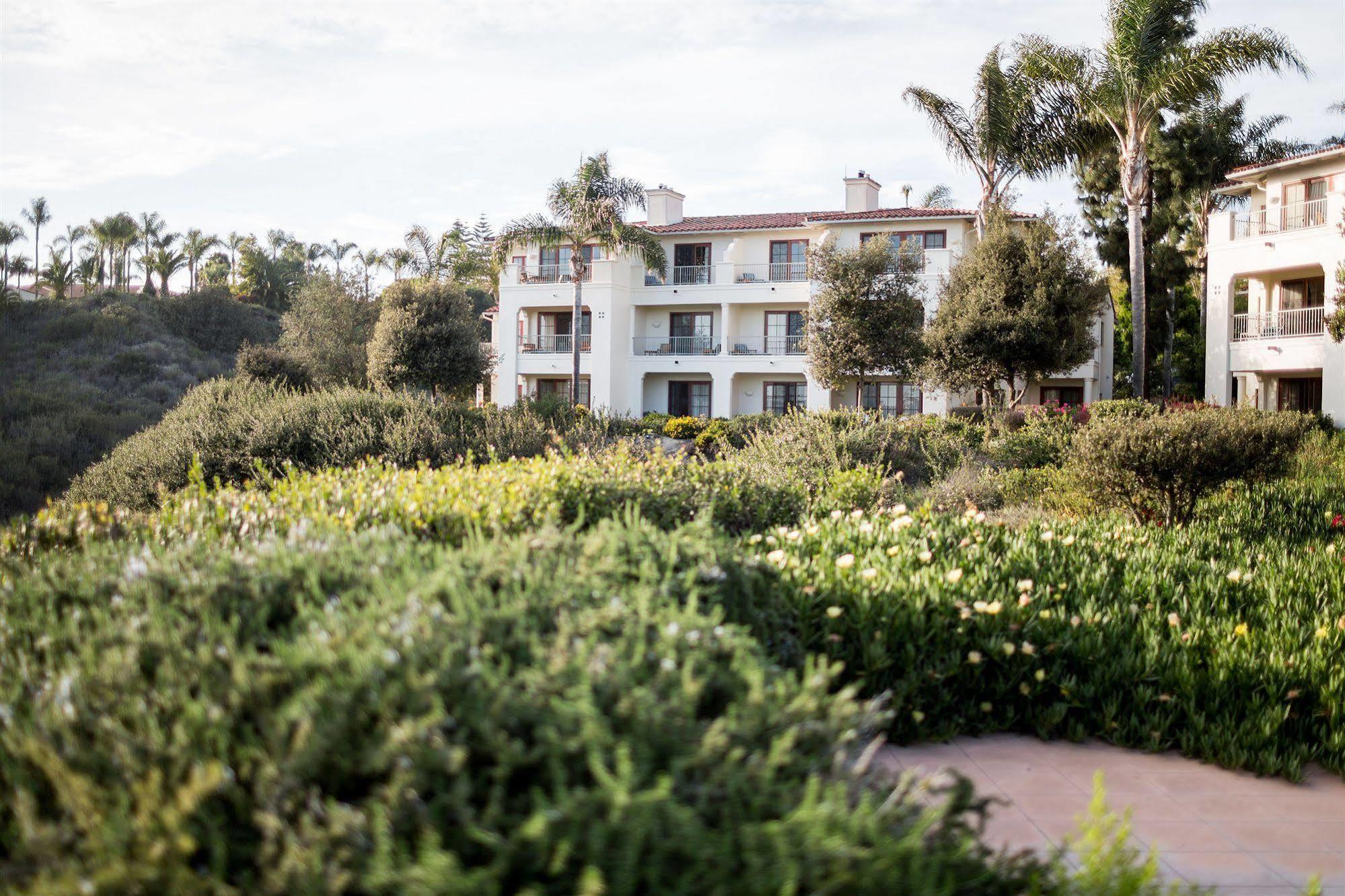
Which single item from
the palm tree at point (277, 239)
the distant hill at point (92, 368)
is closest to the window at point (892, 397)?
the distant hill at point (92, 368)

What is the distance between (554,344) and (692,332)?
5605 millimetres

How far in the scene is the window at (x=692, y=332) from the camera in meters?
37.8

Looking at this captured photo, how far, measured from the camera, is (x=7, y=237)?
60688mm

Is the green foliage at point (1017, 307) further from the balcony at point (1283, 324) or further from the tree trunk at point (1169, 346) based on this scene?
the tree trunk at point (1169, 346)

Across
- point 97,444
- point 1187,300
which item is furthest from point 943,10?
point 1187,300

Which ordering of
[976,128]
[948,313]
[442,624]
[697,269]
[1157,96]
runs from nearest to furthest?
1. [442,624]
2. [1157,96]
3. [948,313]
4. [976,128]
5. [697,269]

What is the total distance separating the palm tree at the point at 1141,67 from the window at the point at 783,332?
13.0 meters

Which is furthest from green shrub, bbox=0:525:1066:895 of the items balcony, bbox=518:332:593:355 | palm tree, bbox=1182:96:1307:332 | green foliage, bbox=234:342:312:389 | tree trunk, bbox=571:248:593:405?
Result: palm tree, bbox=1182:96:1307:332

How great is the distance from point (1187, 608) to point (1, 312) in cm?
5025

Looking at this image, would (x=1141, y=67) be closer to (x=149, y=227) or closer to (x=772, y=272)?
(x=772, y=272)

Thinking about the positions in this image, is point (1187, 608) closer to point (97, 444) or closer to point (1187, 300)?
point (97, 444)

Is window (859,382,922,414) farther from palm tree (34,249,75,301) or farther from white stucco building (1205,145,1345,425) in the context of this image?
palm tree (34,249,75,301)

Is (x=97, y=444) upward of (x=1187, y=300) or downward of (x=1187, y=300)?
downward

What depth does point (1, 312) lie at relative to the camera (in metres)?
43.0
